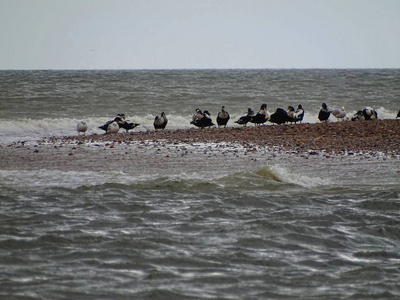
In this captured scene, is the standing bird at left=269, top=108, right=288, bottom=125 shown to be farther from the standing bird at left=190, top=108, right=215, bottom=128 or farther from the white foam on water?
the white foam on water

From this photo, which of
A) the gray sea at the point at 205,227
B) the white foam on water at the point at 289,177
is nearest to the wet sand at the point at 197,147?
the gray sea at the point at 205,227

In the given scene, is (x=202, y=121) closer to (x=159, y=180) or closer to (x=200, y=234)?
(x=159, y=180)

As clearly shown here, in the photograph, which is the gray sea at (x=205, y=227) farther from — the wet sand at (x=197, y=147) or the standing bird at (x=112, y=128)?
the standing bird at (x=112, y=128)

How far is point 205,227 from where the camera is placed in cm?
699

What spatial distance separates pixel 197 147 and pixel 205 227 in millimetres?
7387

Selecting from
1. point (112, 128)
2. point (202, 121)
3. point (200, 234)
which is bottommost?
point (200, 234)

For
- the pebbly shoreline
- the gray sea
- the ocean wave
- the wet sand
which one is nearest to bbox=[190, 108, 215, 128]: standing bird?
the pebbly shoreline

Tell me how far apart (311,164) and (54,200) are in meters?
5.14

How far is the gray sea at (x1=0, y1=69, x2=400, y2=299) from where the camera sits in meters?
5.23

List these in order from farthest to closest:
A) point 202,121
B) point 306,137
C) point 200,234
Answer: point 202,121 → point 306,137 → point 200,234

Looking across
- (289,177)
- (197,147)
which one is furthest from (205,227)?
(197,147)

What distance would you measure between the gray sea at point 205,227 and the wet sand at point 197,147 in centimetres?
13

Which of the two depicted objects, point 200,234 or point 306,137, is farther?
point 306,137

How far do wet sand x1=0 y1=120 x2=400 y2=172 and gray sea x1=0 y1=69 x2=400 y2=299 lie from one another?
135 mm
